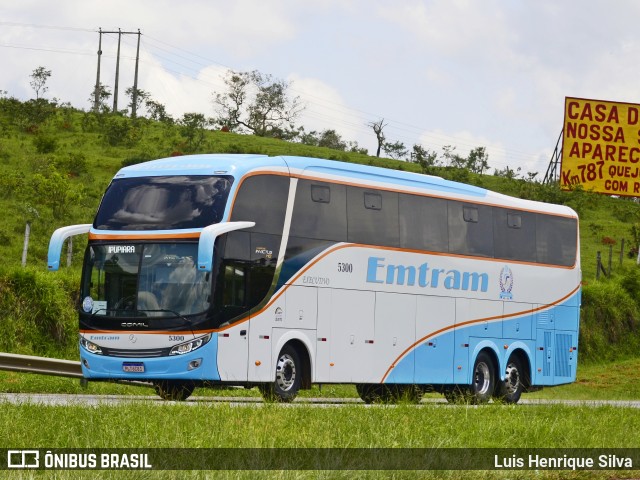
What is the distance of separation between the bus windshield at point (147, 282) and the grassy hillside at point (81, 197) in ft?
24.9

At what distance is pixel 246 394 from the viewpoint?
89.1 feet

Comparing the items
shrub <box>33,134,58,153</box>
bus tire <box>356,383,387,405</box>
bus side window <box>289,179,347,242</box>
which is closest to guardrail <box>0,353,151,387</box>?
bus side window <box>289,179,347,242</box>

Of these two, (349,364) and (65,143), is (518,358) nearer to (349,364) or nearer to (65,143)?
(349,364)

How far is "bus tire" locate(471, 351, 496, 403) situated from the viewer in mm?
24906

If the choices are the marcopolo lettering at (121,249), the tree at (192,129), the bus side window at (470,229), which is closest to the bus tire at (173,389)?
the marcopolo lettering at (121,249)

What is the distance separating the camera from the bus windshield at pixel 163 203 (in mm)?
19484

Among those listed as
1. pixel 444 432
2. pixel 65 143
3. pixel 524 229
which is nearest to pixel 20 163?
pixel 65 143

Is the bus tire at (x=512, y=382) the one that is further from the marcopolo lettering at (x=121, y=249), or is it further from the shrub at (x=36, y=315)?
the shrub at (x=36, y=315)

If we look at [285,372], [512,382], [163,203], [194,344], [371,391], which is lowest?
[371,391]

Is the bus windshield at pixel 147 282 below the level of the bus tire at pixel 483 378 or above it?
above

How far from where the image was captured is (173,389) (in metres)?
20.5

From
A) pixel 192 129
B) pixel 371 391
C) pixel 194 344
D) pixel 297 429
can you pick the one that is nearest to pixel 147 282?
pixel 194 344

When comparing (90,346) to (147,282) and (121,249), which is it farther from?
(121,249)

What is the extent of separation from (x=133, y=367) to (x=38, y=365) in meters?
3.11
